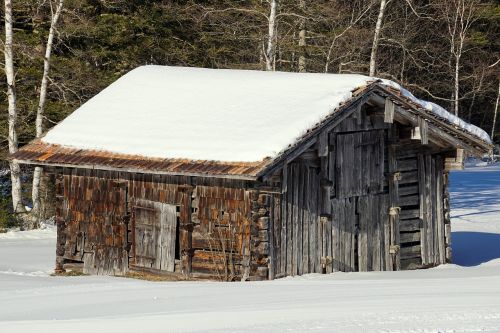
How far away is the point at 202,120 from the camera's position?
814 inches

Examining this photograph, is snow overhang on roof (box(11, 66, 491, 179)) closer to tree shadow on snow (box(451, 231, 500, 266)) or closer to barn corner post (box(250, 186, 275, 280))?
barn corner post (box(250, 186, 275, 280))

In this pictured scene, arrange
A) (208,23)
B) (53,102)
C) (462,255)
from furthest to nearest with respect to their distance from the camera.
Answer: (208,23) → (53,102) → (462,255)

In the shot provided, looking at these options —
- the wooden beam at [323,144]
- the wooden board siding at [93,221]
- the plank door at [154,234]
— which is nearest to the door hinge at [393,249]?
the wooden beam at [323,144]

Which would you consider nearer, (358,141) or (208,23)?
(358,141)

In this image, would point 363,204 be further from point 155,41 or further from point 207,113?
point 155,41

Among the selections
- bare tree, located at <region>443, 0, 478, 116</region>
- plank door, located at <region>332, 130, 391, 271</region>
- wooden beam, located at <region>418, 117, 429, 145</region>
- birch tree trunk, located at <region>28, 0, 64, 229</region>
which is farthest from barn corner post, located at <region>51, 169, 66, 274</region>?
bare tree, located at <region>443, 0, 478, 116</region>

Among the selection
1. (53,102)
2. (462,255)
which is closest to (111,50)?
(53,102)

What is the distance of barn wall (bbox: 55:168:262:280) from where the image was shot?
19469mm

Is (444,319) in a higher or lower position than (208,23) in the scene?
lower

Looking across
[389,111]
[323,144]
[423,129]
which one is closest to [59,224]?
[323,144]

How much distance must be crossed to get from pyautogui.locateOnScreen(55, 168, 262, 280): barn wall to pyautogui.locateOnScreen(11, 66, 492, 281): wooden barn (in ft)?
0.08

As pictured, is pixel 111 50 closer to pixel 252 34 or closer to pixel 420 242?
pixel 252 34

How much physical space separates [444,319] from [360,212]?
7.89 metres

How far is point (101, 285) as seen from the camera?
58.2ft
